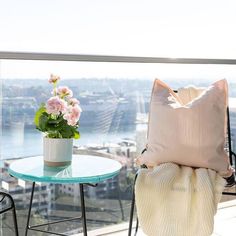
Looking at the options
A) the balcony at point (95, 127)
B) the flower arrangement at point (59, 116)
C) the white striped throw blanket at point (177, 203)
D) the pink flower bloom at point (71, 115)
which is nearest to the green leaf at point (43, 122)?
the flower arrangement at point (59, 116)

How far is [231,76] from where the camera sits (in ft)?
10.3

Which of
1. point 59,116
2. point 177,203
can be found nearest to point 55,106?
point 59,116

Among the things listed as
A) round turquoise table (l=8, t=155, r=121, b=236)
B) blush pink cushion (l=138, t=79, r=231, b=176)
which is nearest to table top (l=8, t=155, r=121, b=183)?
round turquoise table (l=8, t=155, r=121, b=236)

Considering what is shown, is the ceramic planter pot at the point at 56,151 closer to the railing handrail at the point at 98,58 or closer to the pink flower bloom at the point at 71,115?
the pink flower bloom at the point at 71,115

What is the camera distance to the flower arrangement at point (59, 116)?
6.63 feet

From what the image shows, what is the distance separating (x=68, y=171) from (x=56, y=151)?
5.4 inches

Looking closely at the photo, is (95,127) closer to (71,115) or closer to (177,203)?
(71,115)

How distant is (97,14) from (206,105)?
3.44ft

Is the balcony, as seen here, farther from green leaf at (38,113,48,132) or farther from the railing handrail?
green leaf at (38,113,48,132)

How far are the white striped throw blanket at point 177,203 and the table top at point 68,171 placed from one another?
20cm

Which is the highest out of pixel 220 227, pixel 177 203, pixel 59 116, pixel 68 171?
pixel 59 116

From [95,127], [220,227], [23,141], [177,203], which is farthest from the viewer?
[220,227]

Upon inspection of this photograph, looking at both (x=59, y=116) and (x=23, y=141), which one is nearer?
(x=59, y=116)

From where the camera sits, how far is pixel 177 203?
6.40ft
